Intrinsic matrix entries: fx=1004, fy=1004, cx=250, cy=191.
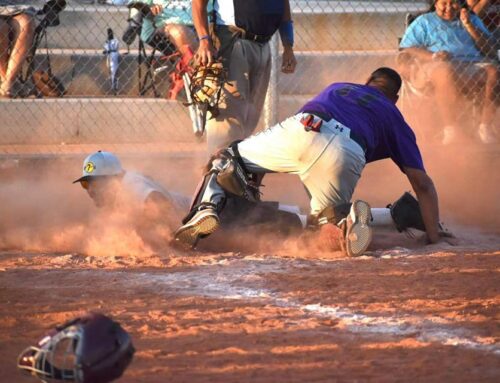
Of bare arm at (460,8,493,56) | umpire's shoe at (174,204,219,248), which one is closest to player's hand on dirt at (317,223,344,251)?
umpire's shoe at (174,204,219,248)

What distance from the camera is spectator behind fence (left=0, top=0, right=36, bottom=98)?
1129cm

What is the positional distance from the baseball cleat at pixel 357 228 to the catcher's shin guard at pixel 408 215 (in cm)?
89

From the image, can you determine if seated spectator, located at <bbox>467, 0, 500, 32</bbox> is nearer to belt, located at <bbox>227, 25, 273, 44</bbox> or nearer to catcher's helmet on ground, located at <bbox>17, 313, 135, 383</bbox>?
belt, located at <bbox>227, 25, 273, 44</bbox>

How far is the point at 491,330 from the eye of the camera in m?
5.12

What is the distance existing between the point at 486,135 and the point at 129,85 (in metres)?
4.32

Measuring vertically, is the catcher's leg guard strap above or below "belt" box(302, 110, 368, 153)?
below

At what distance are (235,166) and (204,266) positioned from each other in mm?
984

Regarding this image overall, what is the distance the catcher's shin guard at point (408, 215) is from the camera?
766cm

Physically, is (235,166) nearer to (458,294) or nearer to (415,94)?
(458,294)

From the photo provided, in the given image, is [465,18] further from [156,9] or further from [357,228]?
[357,228]

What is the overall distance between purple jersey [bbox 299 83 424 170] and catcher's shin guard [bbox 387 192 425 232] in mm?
417

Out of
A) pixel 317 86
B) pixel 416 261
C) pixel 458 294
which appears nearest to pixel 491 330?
pixel 458 294

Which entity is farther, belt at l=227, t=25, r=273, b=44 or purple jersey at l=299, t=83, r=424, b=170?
belt at l=227, t=25, r=273, b=44

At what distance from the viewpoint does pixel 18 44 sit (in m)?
11.4
